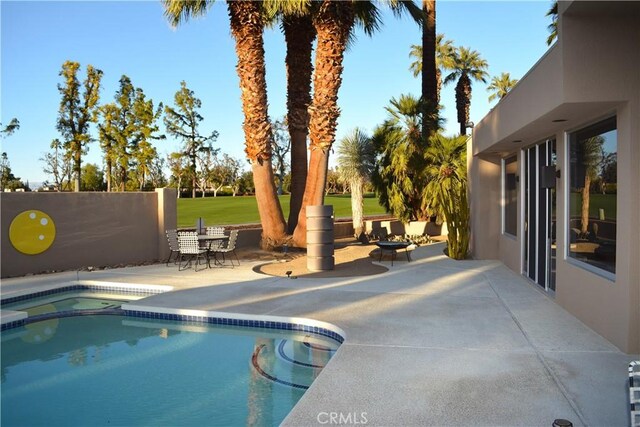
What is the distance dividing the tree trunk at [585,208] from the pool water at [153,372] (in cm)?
384

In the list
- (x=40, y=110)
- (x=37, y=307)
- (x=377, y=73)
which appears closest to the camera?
(x=37, y=307)

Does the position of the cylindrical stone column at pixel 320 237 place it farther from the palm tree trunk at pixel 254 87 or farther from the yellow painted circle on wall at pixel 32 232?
the yellow painted circle on wall at pixel 32 232

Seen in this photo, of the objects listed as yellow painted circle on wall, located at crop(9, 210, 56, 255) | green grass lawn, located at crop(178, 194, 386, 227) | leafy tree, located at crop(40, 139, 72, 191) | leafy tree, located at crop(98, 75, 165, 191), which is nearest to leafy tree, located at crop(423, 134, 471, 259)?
yellow painted circle on wall, located at crop(9, 210, 56, 255)

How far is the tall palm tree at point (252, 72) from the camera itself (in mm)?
14938

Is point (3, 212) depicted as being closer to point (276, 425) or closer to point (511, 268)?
point (276, 425)

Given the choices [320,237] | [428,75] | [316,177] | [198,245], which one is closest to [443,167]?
[428,75]

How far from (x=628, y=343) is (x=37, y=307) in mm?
9485

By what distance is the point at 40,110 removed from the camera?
131 ft

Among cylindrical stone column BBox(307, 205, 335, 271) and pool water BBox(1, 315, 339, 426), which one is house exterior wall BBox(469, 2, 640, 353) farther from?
cylindrical stone column BBox(307, 205, 335, 271)

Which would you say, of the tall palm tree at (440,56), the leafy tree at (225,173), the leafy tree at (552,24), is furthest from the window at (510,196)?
the leafy tree at (225,173)

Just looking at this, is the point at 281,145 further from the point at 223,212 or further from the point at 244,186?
the point at 223,212

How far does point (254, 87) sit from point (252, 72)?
1.49 ft

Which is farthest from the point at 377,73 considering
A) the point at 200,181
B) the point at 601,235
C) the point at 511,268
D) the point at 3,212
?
the point at 200,181

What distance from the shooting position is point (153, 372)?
5.96m
